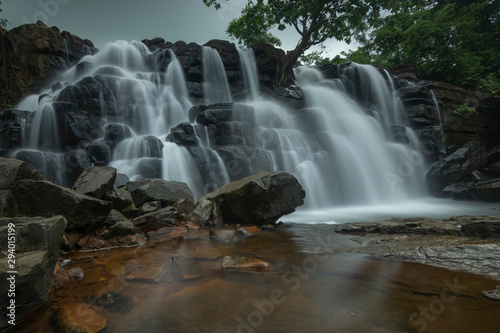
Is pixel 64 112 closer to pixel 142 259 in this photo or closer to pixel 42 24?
pixel 142 259

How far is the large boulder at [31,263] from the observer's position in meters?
1.95

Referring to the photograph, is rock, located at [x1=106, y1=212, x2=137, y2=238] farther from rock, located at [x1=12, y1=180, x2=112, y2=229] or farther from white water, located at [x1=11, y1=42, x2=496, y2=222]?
white water, located at [x1=11, y1=42, x2=496, y2=222]

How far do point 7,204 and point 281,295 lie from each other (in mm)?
4271

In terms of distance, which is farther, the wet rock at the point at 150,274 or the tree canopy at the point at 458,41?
the tree canopy at the point at 458,41

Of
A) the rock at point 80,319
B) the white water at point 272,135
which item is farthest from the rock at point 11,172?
the white water at point 272,135

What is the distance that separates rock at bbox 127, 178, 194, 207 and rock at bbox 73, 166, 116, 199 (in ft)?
2.07

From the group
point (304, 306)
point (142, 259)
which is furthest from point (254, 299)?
point (142, 259)

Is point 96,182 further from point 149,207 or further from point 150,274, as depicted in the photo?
point 150,274

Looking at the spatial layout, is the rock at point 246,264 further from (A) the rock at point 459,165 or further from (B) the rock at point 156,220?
(A) the rock at point 459,165

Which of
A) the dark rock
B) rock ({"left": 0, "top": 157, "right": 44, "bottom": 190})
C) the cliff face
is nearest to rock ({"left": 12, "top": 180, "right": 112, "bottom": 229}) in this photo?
rock ({"left": 0, "top": 157, "right": 44, "bottom": 190})

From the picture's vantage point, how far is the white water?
9.16 metres

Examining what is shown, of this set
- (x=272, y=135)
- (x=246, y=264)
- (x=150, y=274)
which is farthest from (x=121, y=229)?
(x=272, y=135)

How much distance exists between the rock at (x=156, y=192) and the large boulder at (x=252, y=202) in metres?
0.71

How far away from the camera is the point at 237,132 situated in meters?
10.2
